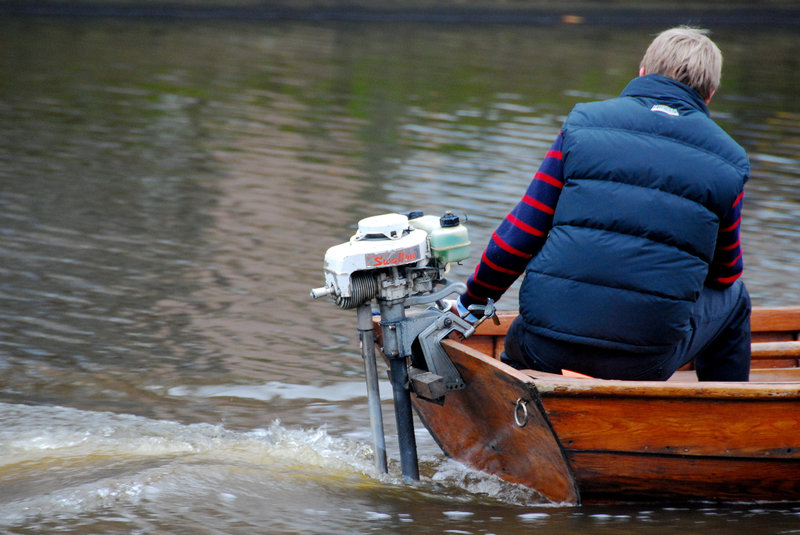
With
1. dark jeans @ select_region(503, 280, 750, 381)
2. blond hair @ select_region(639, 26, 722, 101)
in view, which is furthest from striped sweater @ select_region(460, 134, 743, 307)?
blond hair @ select_region(639, 26, 722, 101)

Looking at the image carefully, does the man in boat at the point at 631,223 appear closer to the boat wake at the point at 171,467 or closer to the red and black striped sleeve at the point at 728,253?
the red and black striped sleeve at the point at 728,253

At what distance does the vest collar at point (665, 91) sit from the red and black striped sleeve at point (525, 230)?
1.06 feet

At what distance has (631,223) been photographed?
3.15 metres

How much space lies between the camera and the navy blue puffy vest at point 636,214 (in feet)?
10.3

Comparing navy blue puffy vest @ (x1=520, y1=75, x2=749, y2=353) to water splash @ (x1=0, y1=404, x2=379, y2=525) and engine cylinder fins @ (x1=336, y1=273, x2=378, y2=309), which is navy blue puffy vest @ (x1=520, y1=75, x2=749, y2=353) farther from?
water splash @ (x1=0, y1=404, x2=379, y2=525)

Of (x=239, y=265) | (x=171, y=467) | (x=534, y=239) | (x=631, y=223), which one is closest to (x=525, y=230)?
(x=534, y=239)

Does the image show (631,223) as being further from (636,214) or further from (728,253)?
(728,253)

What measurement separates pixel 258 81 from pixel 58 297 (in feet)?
33.4

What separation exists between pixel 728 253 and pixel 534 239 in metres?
0.70

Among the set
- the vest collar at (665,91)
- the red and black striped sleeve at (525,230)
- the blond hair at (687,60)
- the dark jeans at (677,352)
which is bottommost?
the dark jeans at (677,352)

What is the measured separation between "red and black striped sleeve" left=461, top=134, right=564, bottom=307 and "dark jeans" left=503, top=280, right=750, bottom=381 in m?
0.19

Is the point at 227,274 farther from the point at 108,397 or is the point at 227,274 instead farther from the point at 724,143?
the point at 724,143

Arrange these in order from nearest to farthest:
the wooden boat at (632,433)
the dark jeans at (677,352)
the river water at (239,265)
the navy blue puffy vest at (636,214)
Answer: the navy blue puffy vest at (636,214)
the wooden boat at (632,433)
the dark jeans at (677,352)
the river water at (239,265)

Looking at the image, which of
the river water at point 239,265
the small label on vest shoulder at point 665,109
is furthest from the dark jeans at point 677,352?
the small label on vest shoulder at point 665,109
